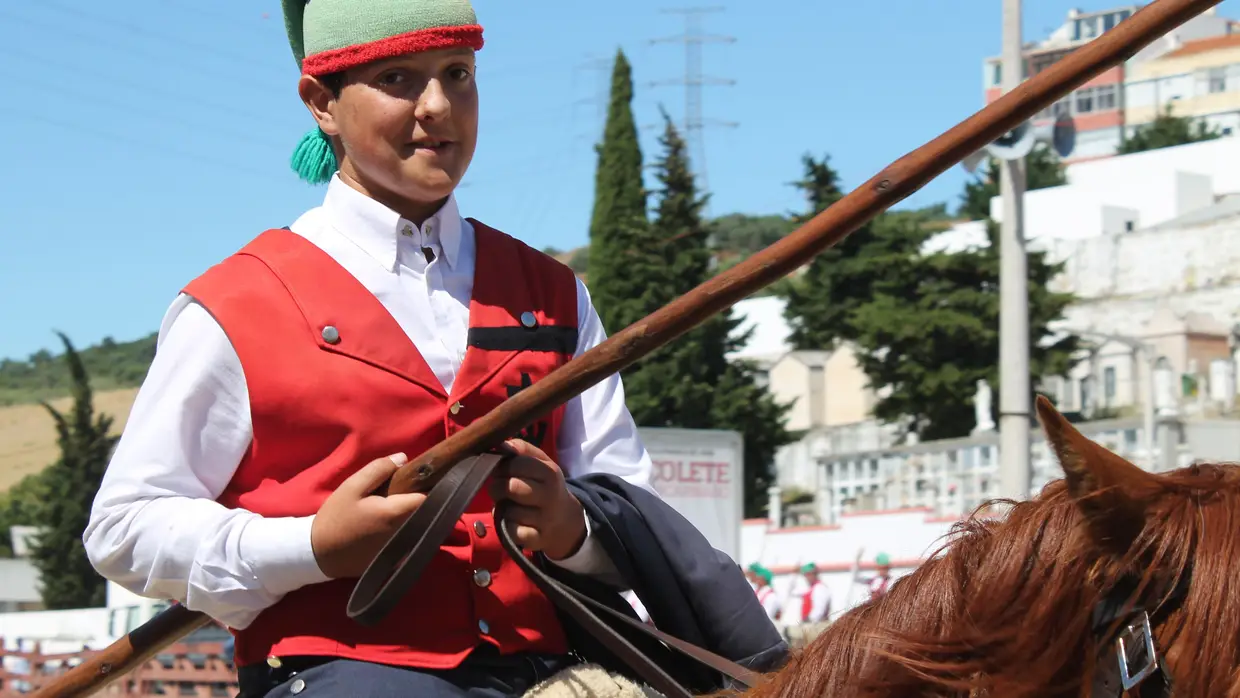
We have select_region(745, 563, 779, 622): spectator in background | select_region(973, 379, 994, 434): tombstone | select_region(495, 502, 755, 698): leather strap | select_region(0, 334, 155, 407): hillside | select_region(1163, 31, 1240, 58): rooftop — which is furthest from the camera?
select_region(1163, 31, 1240, 58): rooftop

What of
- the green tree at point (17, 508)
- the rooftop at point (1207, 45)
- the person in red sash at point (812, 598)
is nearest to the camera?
the person in red sash at point (812, 598)

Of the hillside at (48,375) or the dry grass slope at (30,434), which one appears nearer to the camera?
the dry grass slope at (30,434)

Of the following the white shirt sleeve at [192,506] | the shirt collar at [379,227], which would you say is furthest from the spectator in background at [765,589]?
the white shirt sleeve at [192,506]

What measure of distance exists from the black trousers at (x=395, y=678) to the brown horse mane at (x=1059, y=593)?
584mm

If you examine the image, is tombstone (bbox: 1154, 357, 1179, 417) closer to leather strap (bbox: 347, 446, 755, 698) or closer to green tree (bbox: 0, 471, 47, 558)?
leather strap (bbox: 347, 446, 755, 698)

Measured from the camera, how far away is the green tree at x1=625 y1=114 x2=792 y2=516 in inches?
1585

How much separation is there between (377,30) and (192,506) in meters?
0.77

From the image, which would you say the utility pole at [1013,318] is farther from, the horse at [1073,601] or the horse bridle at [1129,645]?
the horse bridle at [1129,645]

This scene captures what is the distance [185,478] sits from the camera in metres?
2.44

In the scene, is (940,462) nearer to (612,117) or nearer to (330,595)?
(612,117)

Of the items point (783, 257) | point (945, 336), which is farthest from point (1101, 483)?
point (945, 336)

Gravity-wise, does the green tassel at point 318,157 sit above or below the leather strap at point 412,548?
above

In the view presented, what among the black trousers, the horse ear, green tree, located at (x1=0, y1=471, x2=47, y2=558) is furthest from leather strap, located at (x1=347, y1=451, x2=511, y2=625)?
green tree, located at (x1=0, y1=471, x2=47, y2=558)

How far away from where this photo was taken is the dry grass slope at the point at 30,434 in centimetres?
8050
